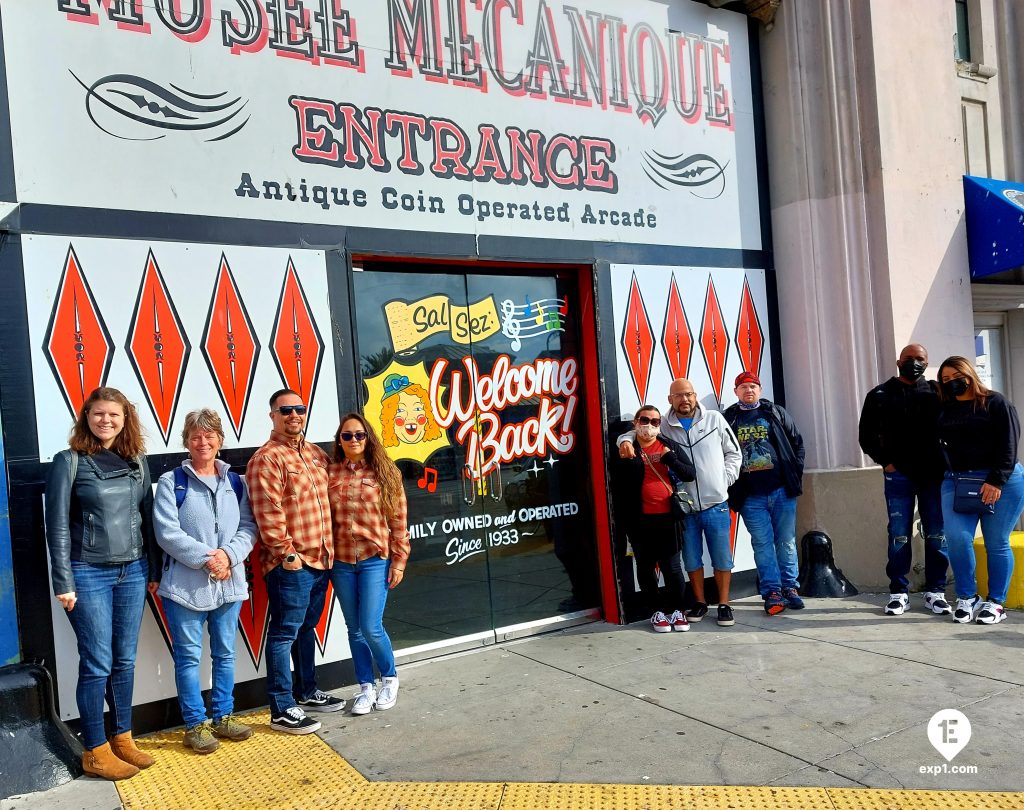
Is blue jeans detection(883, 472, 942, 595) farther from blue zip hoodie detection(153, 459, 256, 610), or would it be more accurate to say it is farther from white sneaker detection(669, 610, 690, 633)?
blue zip hoodie detection(153, 459, 256, 610)

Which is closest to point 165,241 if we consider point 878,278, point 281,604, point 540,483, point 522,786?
point 281,604

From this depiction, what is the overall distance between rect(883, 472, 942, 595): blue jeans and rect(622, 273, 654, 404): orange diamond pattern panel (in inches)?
81.7

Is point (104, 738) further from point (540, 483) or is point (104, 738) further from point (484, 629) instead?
point (540, 483)

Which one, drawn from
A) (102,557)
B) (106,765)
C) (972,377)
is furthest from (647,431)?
(106,765)

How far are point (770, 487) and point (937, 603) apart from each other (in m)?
1.52

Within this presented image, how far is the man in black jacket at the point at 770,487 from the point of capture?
6.91 metres

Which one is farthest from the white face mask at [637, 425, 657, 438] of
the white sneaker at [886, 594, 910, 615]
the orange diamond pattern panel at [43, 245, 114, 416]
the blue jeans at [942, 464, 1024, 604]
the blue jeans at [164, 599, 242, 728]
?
the orange diamond pattern panel at [43, 245, 114, 416]

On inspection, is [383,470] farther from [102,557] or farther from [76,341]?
[76,341]

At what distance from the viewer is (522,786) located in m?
4.00

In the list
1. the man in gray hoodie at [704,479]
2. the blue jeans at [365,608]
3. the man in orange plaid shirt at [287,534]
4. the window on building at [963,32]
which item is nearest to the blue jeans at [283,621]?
the man in orange plaid shirt at [287,534]

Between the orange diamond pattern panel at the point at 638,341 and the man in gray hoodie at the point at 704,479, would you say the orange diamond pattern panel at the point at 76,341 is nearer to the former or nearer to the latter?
the man in gray hoodie at the point at 704,479

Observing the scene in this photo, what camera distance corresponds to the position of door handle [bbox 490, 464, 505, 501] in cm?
659

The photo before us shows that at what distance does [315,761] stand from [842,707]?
2.88m

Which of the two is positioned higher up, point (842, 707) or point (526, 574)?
point (526, 574)
